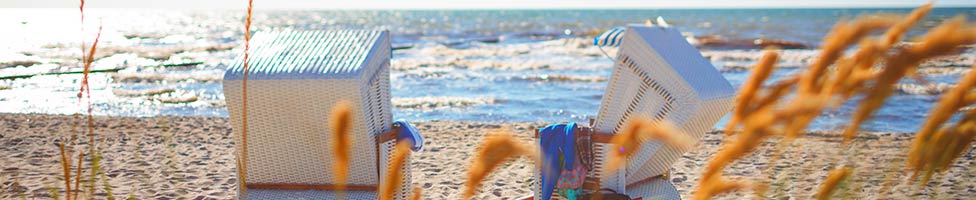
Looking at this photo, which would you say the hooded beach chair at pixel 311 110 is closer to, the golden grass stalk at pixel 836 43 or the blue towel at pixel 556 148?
the blue towel at pixel 556 148

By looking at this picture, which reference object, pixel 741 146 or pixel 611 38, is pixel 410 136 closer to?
pixel 611 38

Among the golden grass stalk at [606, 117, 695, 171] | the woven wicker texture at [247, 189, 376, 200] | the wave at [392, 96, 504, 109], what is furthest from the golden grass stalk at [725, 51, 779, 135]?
the wave at [392, 96, 504, 109]

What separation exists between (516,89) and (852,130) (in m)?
11.9

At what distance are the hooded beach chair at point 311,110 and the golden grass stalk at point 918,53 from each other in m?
2.05

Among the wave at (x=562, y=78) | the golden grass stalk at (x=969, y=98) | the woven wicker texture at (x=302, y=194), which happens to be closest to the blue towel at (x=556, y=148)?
the woven wicker texture at (x=302, y=194)

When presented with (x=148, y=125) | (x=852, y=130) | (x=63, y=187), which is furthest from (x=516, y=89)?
(x=852, y=130)

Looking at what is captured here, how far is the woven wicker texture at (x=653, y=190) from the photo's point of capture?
3674mm

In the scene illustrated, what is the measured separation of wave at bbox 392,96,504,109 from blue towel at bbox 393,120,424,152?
733 centimetres

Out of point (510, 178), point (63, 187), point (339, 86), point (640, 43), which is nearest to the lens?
point (339, 86)

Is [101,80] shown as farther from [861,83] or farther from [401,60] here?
[861,83]

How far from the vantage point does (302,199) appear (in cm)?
341

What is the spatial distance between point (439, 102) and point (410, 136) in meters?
7.93

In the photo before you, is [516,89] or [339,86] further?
[516,89]

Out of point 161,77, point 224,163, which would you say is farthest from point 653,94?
point 161,77
